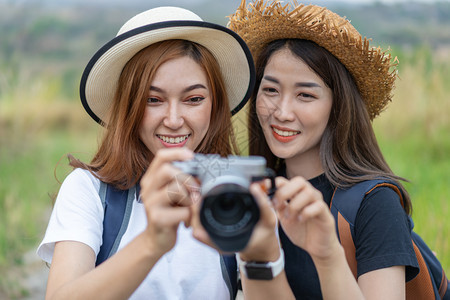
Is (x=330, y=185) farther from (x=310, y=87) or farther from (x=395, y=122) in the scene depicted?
(x=395, y=122)

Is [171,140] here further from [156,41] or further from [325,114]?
[325,114]

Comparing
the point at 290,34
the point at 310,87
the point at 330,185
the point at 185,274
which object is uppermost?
the point at 290,34

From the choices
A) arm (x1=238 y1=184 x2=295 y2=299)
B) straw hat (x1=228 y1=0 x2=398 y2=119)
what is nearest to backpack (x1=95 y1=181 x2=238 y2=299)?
arm (x1=238 y1=184 x2=295 y2=299)

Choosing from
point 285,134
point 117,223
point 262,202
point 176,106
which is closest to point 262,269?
point 262,202

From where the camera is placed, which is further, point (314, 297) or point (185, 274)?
point (314, 297)

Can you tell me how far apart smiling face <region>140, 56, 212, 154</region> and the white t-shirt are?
1.00 ft

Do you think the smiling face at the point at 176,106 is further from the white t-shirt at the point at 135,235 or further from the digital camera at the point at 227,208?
the digital camera at the point at 227,208

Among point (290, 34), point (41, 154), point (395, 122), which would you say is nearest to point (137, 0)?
point (41, 154)

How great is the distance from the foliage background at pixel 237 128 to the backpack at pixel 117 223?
46 cm

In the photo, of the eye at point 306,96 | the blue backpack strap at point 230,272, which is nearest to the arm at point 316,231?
the blue backpack strap at point 230,272

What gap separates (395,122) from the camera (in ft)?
21.6

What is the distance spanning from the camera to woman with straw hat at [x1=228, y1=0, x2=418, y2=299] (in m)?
2.34

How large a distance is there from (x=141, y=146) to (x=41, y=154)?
5400 mm

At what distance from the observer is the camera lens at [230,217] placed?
1.60m
